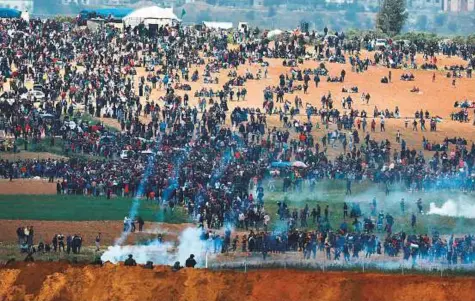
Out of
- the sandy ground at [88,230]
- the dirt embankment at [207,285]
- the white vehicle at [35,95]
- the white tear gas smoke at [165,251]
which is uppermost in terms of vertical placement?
the dirt embankment at [207,285]

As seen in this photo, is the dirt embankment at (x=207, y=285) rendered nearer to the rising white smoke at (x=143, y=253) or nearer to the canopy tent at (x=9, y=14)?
the rising white smoke at (x=143, y=253)

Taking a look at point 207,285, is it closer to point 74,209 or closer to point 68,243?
point 68,243

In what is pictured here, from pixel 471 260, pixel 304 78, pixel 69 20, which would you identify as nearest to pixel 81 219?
pixel 471 260

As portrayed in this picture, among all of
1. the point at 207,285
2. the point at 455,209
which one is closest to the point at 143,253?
the point at 207,285

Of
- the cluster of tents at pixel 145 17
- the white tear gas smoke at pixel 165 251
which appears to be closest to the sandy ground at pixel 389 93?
the cluster of tents at pixel 145 17

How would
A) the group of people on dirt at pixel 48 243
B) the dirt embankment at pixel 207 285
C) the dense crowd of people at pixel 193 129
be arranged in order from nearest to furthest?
the dirt embankment at pixel 207 285 < the group of people on dirt at pixel 48 243 < the dense crowd of people at pixel 193 129

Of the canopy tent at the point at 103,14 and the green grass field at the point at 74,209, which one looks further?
the canopy tent at the point at 103,14
